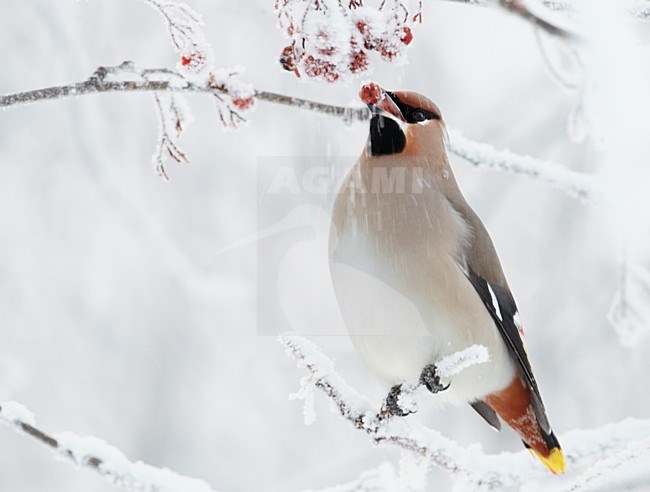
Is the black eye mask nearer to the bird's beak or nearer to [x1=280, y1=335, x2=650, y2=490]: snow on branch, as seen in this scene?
the bird's beak

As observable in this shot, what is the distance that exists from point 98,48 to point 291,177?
1151 mm

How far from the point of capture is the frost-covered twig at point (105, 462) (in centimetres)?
148

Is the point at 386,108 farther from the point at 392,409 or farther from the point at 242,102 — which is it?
the point at 392,409

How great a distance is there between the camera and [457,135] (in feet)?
7.92

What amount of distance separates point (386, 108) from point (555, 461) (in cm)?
99

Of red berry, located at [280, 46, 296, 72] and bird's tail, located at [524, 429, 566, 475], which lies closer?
red berry, located at [280, 46, 296, 72]

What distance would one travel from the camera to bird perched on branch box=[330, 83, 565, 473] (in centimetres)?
212

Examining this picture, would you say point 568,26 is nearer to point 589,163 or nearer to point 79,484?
point 589,163

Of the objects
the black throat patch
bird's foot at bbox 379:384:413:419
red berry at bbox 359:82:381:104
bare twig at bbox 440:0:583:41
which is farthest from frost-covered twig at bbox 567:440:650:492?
the black throat patch

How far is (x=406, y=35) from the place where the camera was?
1573 millimetres

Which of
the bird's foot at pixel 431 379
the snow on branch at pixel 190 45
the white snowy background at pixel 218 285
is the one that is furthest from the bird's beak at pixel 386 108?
the white snowy background at pixel 218 285

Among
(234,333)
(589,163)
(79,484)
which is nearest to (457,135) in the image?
(589,163)

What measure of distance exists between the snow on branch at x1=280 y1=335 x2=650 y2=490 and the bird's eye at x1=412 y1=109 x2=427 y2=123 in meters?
0.83

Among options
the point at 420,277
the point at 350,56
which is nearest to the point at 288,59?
the point at 350,56
